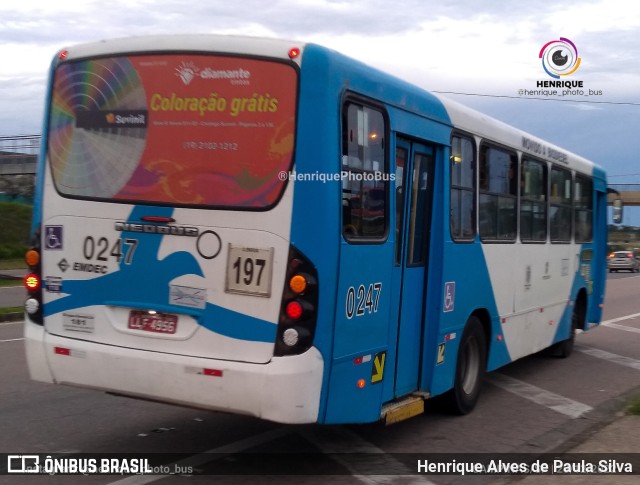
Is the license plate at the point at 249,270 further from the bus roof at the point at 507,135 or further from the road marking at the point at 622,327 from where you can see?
the road marking at the point at 622,327

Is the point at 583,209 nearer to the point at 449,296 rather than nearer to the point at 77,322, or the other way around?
the point at 449,296

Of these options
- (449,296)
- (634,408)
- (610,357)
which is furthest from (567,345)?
(449,296)

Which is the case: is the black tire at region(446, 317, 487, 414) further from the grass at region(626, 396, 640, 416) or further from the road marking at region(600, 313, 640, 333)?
the road marking at region(600, 313, 640, 333)

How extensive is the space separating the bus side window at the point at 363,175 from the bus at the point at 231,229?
0.02 metres

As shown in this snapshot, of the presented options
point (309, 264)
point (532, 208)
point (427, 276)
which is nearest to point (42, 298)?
point (309, 264)

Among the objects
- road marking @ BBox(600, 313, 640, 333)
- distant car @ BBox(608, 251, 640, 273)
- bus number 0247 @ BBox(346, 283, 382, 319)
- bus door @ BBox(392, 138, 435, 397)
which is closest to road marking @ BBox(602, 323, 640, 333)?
road marking @ BBox(600, 313, 640, 333)

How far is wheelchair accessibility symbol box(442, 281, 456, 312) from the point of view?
25.0ft

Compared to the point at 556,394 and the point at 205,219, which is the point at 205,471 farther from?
the point at 556,394

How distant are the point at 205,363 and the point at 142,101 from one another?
1.97 meters

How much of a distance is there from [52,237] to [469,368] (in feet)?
14.8

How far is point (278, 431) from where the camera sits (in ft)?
24.4

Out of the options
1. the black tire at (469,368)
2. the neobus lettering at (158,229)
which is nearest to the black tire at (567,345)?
the black tire at (469,368)

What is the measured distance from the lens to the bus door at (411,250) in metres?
6.84

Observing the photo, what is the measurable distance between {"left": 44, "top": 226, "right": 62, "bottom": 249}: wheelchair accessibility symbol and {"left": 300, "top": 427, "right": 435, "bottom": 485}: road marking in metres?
2.71
